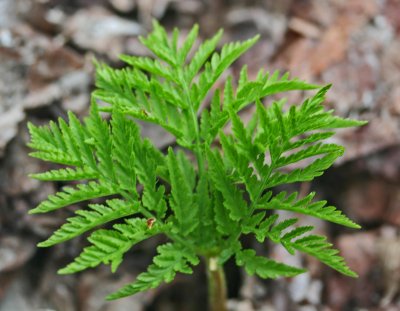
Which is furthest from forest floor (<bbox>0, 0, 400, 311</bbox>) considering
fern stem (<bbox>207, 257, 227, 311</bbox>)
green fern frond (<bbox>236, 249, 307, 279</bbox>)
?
green fern frond (<bbox>236, 249, 307, 279</bbox>)

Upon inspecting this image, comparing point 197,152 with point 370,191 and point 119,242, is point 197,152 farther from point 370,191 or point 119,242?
point 370,191

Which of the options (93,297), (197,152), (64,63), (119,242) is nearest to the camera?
(119,242)

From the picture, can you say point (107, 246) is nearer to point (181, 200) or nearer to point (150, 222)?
point (150, 222)

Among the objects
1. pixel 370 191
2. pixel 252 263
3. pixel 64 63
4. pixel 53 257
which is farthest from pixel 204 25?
pixel 252 263

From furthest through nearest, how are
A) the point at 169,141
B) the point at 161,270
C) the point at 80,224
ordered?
1. the point at 169,141
2. the point at 161,270
3. the point at 80,224

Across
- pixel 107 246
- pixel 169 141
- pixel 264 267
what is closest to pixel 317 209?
pixel 264 267

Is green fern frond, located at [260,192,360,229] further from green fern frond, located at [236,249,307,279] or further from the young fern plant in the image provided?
green fern frond, located at [236,249,307,279]
